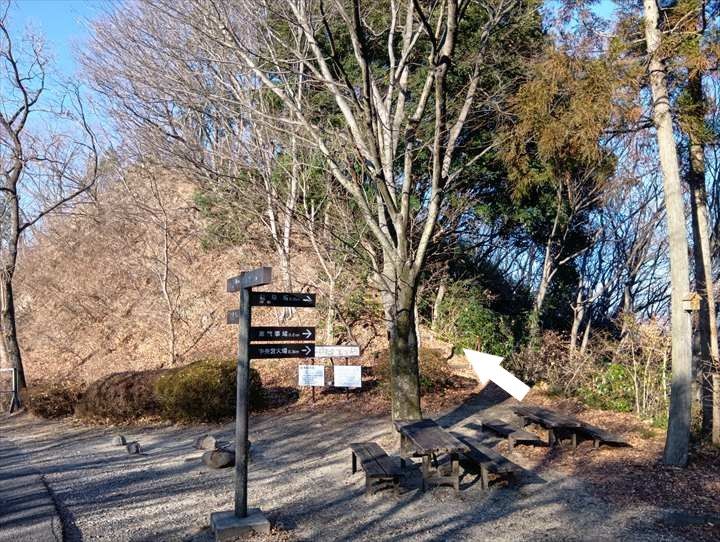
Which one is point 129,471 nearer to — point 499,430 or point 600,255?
point 499,430

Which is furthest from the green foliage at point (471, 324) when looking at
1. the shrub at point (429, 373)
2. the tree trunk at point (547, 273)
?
the shrub at point (429, 373)

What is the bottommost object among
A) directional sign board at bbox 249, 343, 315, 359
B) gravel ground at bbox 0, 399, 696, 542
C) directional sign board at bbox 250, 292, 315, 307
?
gravel ground at bbox 0, 399, 696, 542

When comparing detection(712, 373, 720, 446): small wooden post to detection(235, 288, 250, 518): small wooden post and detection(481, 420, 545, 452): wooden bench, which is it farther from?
detection(235, 288, 250, 518): small wooden post

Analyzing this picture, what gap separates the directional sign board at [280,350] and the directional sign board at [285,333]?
3.1 inches

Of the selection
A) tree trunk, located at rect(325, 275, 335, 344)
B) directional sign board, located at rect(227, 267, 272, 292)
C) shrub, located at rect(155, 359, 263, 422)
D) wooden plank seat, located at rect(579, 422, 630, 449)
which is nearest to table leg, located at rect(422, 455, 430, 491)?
wooden plank seat, located at rect(579, 422, 630, 449)

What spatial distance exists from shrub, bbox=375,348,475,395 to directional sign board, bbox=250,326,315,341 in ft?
24.8

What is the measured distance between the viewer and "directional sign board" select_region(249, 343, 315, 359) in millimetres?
6285

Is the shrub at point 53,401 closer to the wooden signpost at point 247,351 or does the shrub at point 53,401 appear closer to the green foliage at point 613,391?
the wooden signpost at point 247,351

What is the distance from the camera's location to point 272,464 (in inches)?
364

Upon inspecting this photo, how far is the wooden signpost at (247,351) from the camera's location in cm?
589

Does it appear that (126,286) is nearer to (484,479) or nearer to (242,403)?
(242,403)

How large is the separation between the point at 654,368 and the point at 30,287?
23.8 metres

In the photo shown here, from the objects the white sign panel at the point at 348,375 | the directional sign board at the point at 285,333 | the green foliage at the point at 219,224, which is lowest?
the white sign panel at the point at 348,375

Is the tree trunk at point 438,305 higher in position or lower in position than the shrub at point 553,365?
higher
